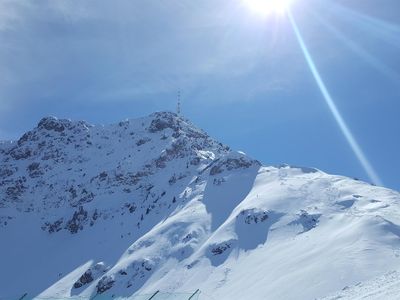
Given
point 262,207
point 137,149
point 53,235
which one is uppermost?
point 137,149

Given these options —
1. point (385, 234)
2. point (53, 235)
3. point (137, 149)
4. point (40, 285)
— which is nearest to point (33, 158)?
point (137, 149)

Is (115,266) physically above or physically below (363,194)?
above

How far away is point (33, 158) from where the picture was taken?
424 feet

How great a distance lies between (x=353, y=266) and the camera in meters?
39.4

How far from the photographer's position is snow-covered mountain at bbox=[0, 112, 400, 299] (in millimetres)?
45719

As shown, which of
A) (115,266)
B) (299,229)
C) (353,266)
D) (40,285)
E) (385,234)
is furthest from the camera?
(40,285)

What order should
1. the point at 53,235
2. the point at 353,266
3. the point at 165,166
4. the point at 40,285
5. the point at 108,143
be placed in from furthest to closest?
the point at 108,143
the point at 165,166
the point at 53,235
the point at 40,285
the point at 353,266

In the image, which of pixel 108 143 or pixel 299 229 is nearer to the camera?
pixel 299 229

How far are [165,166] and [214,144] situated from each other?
17299mm

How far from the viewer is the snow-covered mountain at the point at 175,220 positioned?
150 feet

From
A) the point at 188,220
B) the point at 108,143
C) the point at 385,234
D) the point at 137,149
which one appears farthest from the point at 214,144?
the point at 385,234

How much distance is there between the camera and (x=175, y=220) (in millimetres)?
72625

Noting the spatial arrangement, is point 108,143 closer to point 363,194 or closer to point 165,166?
point 165,166

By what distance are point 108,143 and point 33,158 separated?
18.8 meters
